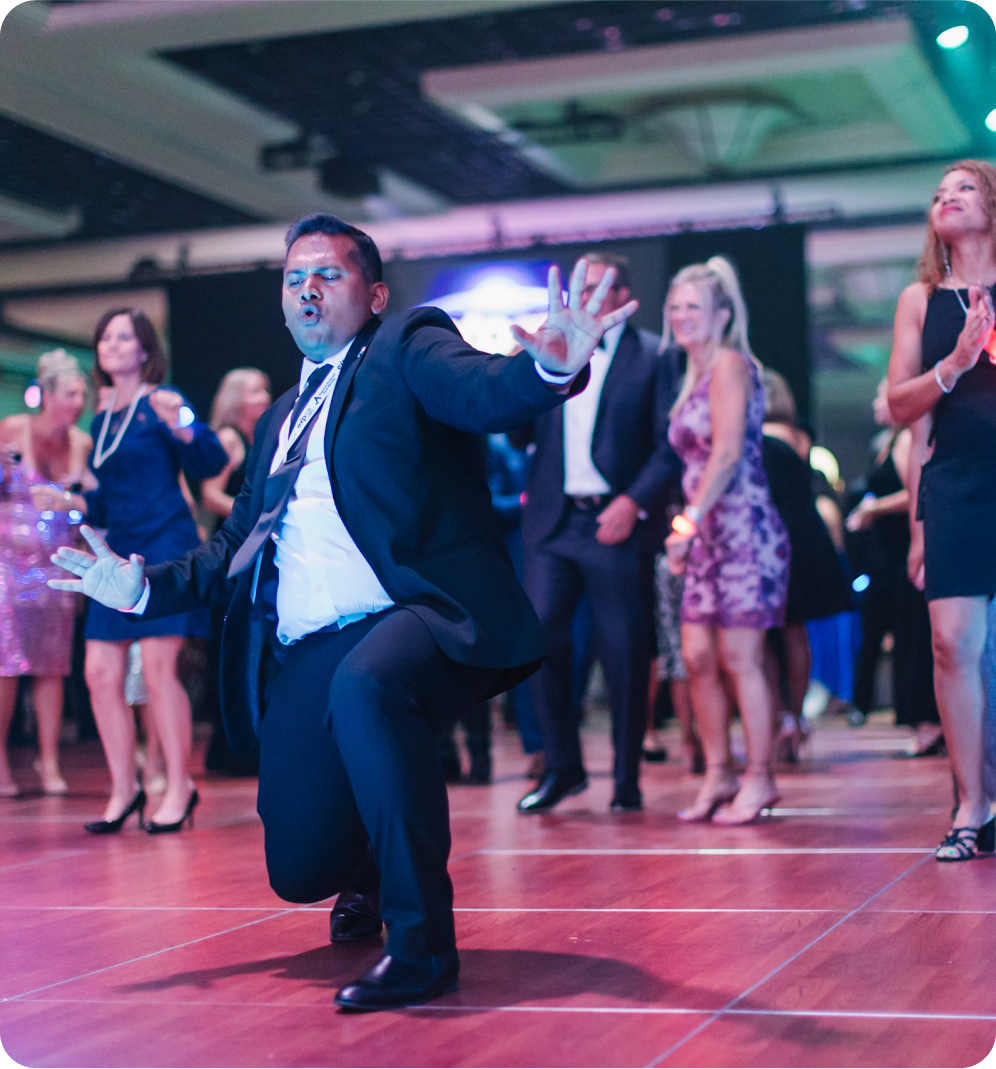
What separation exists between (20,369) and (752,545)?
13.3 metres

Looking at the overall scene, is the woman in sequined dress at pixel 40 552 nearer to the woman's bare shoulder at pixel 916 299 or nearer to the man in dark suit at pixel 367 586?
the man in dark suit at pixel 367 586

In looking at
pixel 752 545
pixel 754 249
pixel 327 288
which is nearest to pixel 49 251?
pixel 754 249

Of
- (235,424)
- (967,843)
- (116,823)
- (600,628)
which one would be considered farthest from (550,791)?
(235,424)

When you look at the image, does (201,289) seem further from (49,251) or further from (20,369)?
(20,369)

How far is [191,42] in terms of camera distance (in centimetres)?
803

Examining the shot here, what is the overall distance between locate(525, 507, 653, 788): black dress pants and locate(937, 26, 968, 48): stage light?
16.8ft

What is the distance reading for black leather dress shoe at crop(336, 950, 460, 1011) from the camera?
1.89m

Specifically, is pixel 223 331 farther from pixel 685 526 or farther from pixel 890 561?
pixel 685 526

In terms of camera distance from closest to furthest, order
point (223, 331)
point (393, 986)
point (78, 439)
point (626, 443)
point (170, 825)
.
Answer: point (393, 986)
point (170, 825)
point (626, 443)
point (78, 439)
point (223, 331)

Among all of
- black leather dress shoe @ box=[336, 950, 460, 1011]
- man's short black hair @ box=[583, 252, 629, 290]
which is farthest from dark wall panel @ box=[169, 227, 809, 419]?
black leather dress shoe @ box=[336, 950, 460, 1011]

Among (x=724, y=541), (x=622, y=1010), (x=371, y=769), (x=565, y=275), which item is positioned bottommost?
(x=622, y=1010)

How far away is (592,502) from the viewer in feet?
13.8

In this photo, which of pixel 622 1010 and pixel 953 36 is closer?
pixel 622 1010

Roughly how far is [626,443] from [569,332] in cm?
248
